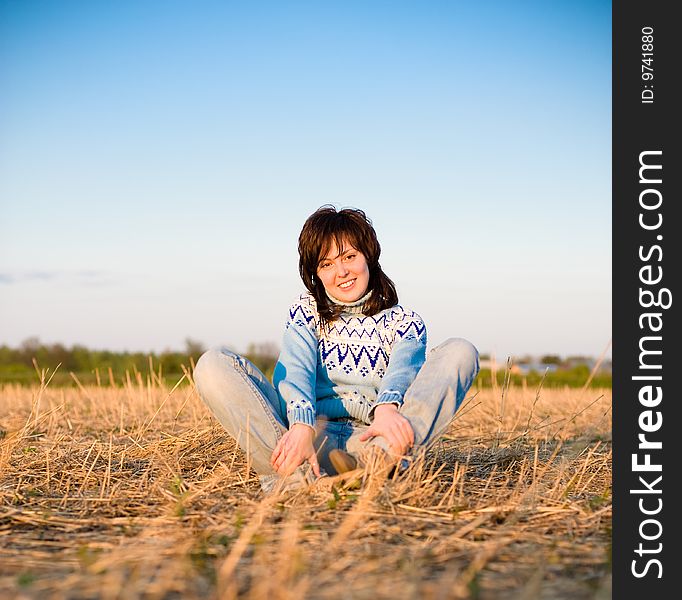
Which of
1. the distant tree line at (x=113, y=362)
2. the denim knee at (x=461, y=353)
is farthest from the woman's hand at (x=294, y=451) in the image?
the distant tree line at (x=113, y=362)

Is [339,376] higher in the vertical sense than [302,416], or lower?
higher

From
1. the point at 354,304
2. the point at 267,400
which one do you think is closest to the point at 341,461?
the point at 267,400

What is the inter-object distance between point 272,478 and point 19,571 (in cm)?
105

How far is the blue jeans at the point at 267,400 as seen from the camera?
2.71 metres

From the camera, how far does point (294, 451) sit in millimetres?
2631

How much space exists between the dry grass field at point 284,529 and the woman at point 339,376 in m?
0.16

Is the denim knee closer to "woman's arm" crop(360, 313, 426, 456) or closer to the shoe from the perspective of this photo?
"woman's arm" crop(360, 313, 426, 456)

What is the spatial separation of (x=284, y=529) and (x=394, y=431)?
0.66m

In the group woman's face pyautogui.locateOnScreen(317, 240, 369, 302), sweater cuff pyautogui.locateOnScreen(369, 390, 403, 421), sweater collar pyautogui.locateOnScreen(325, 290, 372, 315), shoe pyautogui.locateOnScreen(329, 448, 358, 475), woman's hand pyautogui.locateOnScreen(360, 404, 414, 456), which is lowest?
shoe pyautogui.locateOnScreen(329, 448, 358, 475)

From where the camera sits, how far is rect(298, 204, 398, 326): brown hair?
3.10 m

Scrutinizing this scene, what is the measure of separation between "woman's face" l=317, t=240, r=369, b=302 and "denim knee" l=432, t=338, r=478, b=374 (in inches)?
18.0

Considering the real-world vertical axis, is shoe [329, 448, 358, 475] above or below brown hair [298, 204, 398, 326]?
below

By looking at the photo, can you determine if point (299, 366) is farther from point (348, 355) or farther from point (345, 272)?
point (345, 272)

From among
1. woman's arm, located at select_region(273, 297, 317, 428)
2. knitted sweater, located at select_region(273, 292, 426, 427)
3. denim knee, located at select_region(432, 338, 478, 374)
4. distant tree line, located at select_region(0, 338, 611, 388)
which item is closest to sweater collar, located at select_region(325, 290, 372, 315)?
knitted sweater, located at select_region(273, 292, 426, 427)
